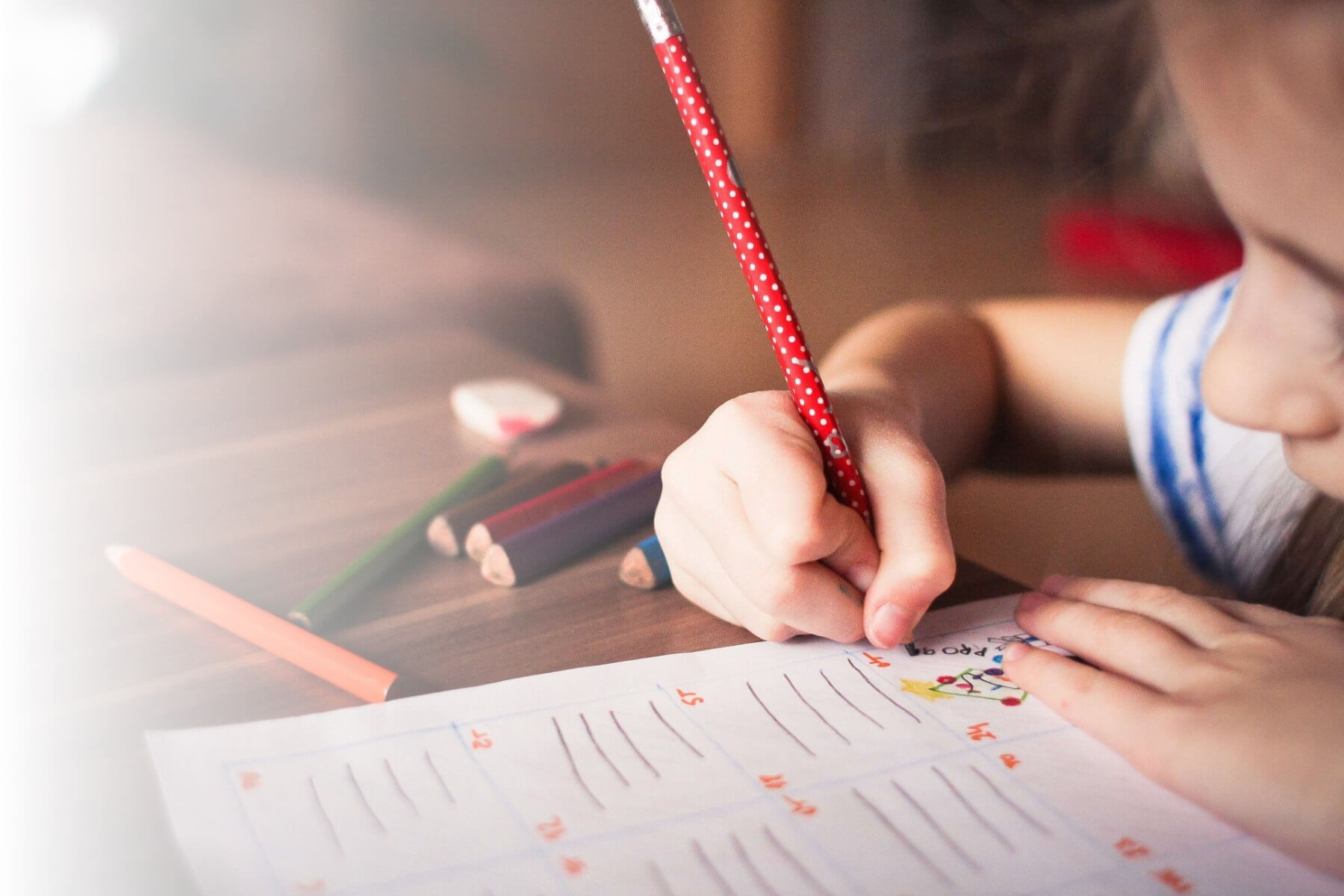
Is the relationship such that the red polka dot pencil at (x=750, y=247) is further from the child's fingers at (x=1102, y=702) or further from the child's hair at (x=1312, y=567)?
the child's hair at (x=1312, y=567)

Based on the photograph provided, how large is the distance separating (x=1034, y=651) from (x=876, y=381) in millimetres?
131

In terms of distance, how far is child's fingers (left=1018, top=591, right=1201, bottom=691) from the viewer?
0.78 feet

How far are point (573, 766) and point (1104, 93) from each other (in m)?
0.51

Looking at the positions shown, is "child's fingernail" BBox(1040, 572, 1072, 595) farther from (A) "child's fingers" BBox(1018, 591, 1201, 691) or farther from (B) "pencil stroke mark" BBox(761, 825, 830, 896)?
(B) "pencil stroke mark" BBox(761, 825, 830, 896)

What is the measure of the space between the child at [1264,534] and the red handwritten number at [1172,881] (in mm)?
25

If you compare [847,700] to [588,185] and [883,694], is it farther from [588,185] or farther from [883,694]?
[588,185]

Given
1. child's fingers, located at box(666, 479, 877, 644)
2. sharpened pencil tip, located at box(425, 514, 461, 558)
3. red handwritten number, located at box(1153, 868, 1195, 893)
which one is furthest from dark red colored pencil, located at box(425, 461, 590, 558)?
red handwritten number, located at box(1153, 868, 1195, 893)

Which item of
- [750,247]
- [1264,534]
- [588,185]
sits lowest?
[1264,534]

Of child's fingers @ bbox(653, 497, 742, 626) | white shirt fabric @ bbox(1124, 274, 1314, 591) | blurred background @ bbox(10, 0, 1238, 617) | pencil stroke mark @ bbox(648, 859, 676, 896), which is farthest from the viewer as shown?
blurred background @ bbox(10, 0, 1238, 617)

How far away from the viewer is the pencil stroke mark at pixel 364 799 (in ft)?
0.64

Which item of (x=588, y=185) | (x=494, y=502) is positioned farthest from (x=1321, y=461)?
(x=588, y=185)

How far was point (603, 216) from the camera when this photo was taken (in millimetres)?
1756

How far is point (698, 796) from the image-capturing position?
0.21 metres

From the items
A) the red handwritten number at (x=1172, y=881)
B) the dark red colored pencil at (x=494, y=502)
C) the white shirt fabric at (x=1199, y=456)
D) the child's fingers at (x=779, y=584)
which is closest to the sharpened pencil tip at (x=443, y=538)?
the dark red colored pencil at (x=494, y=502)
